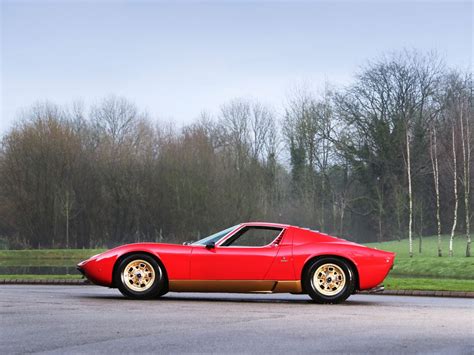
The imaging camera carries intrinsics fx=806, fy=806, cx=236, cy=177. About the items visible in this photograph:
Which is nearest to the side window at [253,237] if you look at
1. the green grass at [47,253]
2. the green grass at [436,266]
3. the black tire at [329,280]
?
the black tire at [329,280]

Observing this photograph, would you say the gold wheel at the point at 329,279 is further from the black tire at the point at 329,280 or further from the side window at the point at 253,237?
the side window at the point at 253,237

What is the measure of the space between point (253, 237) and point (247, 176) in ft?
165

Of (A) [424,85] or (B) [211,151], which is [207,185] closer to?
(B) [211,151]

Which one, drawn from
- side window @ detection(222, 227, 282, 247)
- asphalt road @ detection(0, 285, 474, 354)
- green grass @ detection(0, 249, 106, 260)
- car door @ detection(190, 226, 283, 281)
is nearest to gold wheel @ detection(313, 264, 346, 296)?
asphalt road @ detection(0, 285, 474, 354)

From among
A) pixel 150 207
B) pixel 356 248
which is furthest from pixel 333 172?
pixel 356 248

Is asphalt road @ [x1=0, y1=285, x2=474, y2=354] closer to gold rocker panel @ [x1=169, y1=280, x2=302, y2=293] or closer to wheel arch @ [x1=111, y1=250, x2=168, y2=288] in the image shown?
gold rocker panel @ [x1=169, y1=280, x2=302, y2=293]

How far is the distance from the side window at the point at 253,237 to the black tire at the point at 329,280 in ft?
2.69

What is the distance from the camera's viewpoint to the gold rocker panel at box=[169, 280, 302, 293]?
12.5 metres

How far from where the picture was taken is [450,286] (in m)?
17.8

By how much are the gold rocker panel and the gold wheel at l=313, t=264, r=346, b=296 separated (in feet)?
1.05

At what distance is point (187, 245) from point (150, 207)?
51368mm

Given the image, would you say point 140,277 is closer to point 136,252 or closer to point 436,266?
point 136,252

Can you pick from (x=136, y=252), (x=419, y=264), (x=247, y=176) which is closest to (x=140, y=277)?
(x=136, y=252)

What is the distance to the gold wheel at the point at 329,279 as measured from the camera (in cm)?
1253
